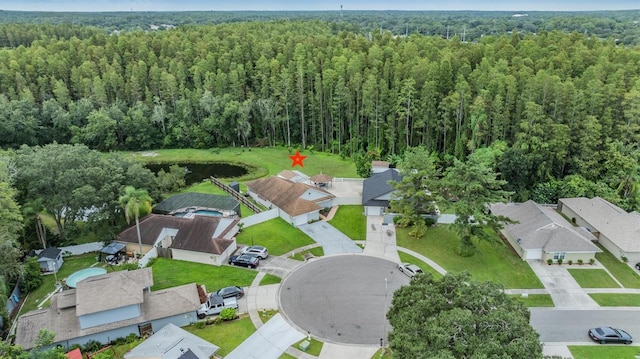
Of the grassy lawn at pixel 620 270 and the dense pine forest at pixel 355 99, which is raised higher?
the dense pine forest at pixel 355 99

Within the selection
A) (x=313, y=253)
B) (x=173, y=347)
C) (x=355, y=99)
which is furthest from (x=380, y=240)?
(x=355, y=99)

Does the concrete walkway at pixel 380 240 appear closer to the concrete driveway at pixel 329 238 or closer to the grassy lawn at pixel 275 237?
the concrete driveway at pixel 329 238

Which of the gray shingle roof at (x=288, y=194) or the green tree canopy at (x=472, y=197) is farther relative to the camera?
the gray shingle roof at (x=288, y=194)

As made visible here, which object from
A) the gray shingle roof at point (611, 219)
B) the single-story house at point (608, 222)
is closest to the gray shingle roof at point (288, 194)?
the single-story house at point (608, 222)

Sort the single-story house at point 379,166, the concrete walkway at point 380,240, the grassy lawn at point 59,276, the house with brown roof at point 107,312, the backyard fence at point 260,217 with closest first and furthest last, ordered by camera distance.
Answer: the house with brown roof at point 107,312, the grassy lawn at point 59,276, the concrete walkway at point 380,240, the backyard fence at point 260,217, the single-story house at point 379,166

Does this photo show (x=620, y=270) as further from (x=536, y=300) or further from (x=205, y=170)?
(x=205, y=170)

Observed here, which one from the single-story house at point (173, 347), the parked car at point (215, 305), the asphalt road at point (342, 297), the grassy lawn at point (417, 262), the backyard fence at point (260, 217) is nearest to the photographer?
the single-story house at point (173, 347)
